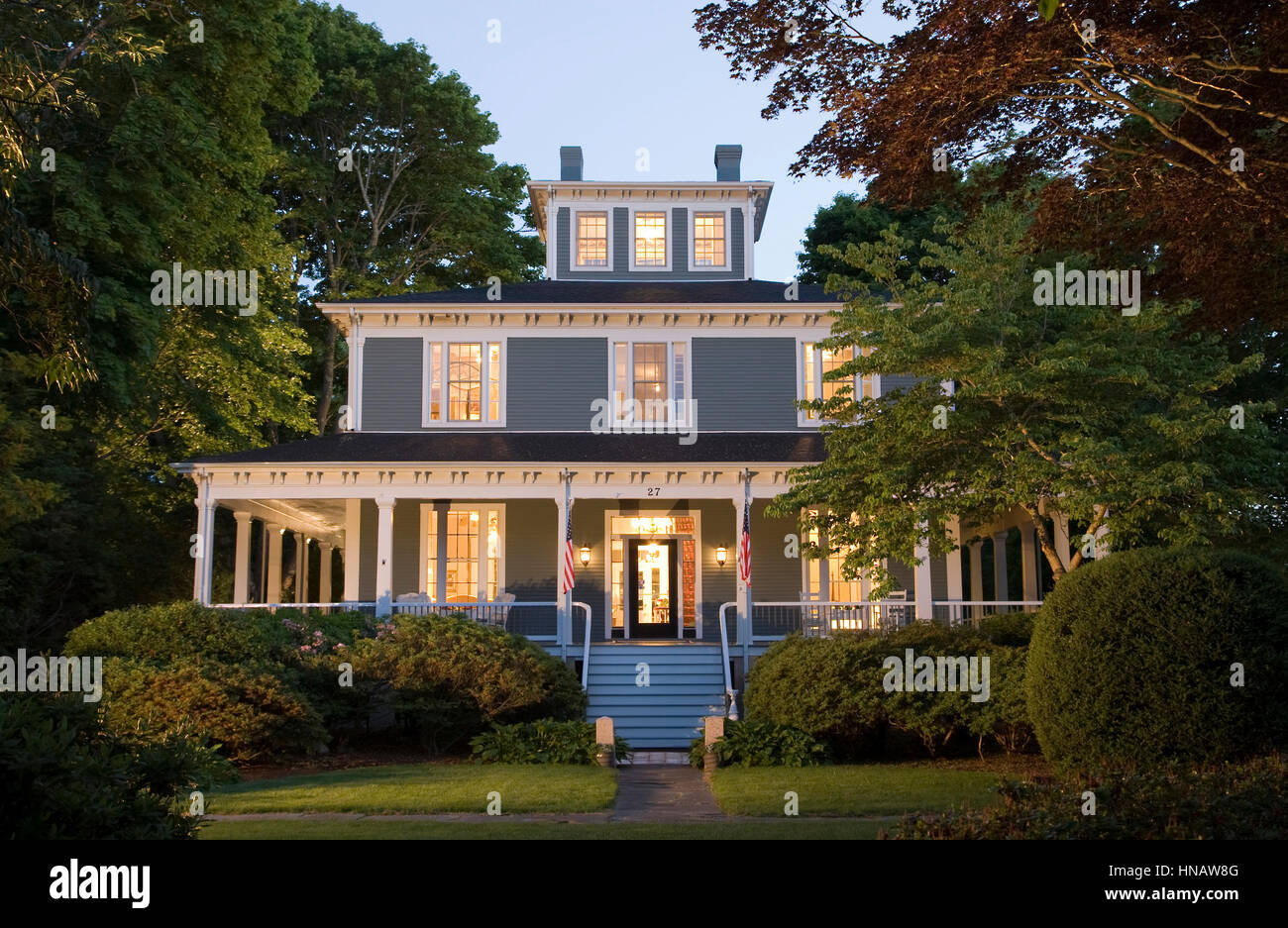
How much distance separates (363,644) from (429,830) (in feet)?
25.0

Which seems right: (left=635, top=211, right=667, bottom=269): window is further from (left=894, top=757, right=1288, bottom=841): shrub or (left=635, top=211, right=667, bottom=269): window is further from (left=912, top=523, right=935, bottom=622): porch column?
(left=894, top=757, right=1288, bottom=841): shrub

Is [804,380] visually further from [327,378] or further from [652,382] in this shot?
[327,378]

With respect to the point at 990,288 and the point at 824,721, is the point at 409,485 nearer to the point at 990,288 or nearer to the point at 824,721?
the point at 824,721

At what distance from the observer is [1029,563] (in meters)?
23.2

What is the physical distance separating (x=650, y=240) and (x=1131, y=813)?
65.9 feet

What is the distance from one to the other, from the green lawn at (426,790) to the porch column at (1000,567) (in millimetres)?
12670

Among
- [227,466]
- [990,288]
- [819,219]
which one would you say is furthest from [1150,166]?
[819,219]

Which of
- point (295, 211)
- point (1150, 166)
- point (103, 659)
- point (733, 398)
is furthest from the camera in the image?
point (295, 211)

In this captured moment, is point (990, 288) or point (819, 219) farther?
point (819, 219)

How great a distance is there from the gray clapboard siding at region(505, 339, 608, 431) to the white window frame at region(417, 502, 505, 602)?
1.74 meters

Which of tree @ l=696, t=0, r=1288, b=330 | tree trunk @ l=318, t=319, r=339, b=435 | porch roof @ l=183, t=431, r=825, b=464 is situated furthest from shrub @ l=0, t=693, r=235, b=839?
tree trunk @ l=318, t=319, r=339, b=435

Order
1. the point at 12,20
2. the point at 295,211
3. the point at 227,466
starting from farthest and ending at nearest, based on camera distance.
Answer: the point at 295,211 → the point at 227,466 → the point at 12,20

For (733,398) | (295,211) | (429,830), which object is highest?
(295,211)
